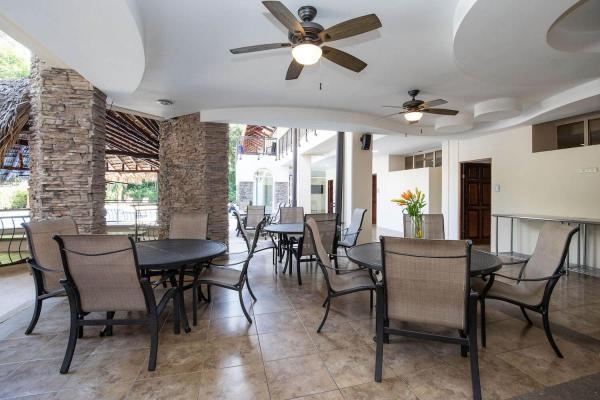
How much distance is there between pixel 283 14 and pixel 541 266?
9.05 ft

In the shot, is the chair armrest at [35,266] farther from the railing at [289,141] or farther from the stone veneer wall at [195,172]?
the railing at [289,141]

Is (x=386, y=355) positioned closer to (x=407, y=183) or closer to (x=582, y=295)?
(x=582, y=295)

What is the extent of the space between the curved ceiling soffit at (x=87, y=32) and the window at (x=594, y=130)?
6.50 meters

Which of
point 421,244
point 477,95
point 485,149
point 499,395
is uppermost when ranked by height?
point 477,95

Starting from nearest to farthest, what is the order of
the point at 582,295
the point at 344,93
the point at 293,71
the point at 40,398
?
the point at 40,398
the point at 293,71
the point at 582,295
the point at 344,93

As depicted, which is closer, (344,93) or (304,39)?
(304,39)

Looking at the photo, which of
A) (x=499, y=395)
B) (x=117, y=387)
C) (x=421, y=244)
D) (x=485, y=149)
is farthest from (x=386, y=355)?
(x=485, y=149)

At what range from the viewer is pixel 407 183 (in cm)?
862

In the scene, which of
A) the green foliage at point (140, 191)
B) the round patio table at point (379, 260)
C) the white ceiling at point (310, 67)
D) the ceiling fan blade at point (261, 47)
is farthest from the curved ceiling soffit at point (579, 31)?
the green foliage at point (140, 191)

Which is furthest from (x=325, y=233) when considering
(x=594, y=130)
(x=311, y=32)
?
(x=594, y=130)

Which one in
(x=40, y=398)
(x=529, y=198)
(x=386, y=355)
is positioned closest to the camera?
(x=40, y=398)

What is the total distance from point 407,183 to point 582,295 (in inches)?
216

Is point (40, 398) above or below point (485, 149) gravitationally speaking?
below

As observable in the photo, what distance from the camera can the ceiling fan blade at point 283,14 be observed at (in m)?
1.82
